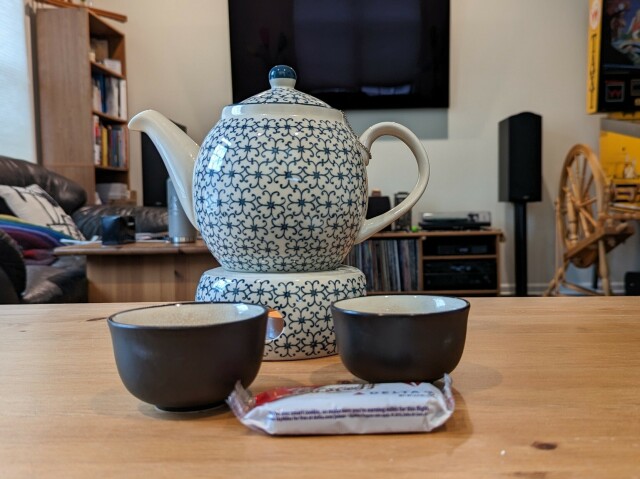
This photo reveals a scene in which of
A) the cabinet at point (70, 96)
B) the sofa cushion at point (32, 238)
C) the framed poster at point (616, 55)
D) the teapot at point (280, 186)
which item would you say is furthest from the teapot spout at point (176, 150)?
the framed poster at point (616, 55)

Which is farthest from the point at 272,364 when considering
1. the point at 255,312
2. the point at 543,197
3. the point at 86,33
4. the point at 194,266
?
the point at 543,197

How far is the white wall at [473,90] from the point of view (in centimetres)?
341

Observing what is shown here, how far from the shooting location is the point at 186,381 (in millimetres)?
326

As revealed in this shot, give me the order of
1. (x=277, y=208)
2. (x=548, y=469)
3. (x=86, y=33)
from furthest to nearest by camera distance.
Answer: (x=86, y=33), (x=277, y=208), (x=548, y=469)

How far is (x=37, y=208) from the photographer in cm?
232

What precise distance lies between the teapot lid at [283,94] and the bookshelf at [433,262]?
2.52m

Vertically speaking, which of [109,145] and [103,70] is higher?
[103,70]

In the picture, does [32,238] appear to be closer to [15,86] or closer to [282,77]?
[15,86]

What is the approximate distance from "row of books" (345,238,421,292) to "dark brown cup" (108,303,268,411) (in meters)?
2.73

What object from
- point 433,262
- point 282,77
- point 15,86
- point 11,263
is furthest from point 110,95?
point 282,77

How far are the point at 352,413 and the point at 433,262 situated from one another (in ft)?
9.36

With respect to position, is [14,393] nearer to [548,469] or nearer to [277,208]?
[277,208]

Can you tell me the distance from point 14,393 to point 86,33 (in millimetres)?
2961

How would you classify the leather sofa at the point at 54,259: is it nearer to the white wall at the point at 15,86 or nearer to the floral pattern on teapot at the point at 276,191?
the white wall at the point at 15,86
